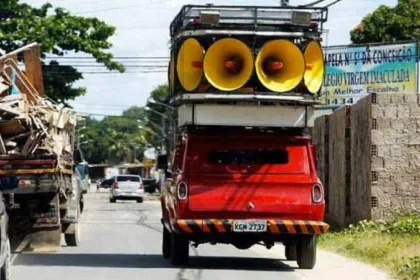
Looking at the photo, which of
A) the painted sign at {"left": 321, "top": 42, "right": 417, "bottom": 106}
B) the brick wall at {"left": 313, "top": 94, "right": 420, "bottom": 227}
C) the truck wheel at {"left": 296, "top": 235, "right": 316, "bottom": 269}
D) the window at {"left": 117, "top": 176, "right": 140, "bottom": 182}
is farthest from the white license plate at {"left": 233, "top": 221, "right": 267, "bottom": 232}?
the window at {"left": 117, "top": 176, "right": 140, "bottom": 182}

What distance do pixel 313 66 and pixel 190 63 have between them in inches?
76.9

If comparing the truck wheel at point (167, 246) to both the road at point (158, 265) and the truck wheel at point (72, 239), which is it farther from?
the truck wheel at point (72, 239)

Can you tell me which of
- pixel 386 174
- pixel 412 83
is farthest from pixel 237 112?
pixel 412 83

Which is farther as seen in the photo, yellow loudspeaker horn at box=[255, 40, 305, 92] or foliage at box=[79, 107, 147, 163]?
foliage at box=[79, 107, 147, 163]

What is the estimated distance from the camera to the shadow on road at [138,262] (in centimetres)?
1880

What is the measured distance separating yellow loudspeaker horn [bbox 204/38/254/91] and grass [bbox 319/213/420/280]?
12.3 ft

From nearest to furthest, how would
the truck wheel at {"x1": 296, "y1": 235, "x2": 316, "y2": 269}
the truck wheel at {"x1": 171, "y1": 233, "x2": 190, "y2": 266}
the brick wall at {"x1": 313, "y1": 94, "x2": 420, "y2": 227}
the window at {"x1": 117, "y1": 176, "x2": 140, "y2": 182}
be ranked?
the truck wheel at {"x1": 171, "y1": 233, "x2": 190, "y2": 266}
the truck wheel at {"x1": 296, "y1": 235, "x2": 316, "y2": 269}
the brick wall at {"x1": 313, "y1": 94, "x2": 420, "y2": 227}
the window at {"x1": 117, "y1": 176, "x2": 140, "y2": 182}

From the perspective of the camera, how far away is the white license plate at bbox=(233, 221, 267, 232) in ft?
57.4

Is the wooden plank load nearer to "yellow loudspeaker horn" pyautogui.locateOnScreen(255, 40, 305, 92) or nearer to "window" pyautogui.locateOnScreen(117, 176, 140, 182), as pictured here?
"yellow loudspeaker horn" pyautogui.locateOnScreen(255, 40, 305, 92)

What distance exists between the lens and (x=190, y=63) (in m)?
17.8

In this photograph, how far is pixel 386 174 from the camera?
25.2m

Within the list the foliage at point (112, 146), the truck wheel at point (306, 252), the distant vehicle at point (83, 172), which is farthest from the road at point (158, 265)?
the foliage at point (112, 146)

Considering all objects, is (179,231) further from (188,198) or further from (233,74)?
(233,74)

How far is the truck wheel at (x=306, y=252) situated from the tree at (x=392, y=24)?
1199 inches
